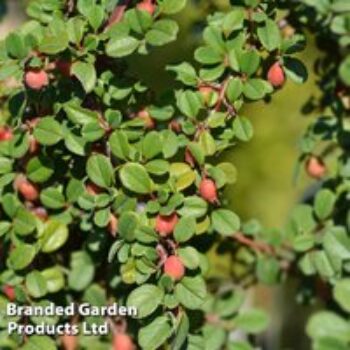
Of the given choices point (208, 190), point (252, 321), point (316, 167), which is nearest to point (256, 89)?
point (208, 190)

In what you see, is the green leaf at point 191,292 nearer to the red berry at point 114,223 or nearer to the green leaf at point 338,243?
the red berry at point 114,223

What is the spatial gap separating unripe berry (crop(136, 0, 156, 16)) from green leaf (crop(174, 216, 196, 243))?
24cm

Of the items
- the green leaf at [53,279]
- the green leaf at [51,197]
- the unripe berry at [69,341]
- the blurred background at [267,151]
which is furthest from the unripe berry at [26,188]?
the blurred background at [267,151]

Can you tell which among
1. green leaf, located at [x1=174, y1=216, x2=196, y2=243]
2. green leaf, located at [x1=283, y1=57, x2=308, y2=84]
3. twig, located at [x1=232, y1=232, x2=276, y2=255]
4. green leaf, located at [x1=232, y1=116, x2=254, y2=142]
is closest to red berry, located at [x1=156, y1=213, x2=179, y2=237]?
green leaf, located at [x1=174, y1=216, x2=196, y2=243]

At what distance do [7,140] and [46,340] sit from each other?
257mm

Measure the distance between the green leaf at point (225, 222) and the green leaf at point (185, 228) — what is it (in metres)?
0.07

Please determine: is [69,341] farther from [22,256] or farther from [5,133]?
[5,133]

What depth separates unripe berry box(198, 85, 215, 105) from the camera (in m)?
0.93

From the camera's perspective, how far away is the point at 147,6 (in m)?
0.93

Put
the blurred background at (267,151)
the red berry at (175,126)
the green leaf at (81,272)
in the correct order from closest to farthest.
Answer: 1. the red berry at (175,126)
2. the green leaf at (81,272)
3. the blurred background at (267,151)

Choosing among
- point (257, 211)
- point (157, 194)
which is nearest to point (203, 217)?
point (157, 194)

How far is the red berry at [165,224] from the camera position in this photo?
35.0 inches

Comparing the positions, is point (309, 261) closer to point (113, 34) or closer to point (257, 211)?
point (113, 34)

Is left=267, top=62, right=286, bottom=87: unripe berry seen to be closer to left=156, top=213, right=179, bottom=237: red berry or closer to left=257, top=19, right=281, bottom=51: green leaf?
left=257, top=19, right=281, bottom=51: green leaf
